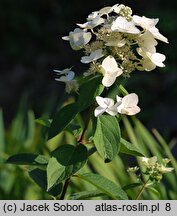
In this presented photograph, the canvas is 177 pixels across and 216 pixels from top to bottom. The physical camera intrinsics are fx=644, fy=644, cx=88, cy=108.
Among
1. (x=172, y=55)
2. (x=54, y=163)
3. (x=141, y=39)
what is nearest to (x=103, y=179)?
(x=54, y=163)

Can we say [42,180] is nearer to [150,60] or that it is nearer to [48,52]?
[150,60]

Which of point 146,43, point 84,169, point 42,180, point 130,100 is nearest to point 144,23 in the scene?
point 146,43

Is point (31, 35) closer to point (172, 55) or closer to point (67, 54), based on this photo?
point (67, 54)

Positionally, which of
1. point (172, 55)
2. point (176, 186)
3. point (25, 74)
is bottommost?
point (25, 74)

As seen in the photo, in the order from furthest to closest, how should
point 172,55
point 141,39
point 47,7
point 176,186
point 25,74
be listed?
point 47,7
point 25,74
point 172,55
point 176,186
point 141,39

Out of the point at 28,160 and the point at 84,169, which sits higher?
the point at 28,160

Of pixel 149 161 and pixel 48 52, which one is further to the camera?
pixel 48 52

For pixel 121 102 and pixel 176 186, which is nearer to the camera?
pixel 121 102
